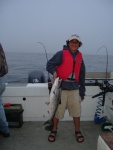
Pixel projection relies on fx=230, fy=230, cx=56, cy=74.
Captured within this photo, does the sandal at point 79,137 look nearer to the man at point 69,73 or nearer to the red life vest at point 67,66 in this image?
the man at point 69,73

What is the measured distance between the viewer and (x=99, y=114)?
4.76 m

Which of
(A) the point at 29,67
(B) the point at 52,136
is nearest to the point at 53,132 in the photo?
(B) the point at 52,136

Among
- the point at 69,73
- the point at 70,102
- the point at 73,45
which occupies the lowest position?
the point at 70,102

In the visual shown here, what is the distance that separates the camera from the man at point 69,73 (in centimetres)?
385

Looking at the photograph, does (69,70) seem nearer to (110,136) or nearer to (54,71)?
(54,71)

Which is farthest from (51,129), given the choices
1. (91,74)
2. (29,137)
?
(91,74)

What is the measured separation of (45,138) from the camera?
13.4 ft

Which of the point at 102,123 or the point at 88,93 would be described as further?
the point at 88,93

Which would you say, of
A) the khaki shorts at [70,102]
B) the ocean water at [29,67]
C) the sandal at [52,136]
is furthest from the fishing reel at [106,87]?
the ocean water at [29,67]

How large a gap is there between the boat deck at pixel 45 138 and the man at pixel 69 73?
0.14 metres

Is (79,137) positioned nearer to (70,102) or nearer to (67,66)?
(70,102)

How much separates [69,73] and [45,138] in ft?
4.07

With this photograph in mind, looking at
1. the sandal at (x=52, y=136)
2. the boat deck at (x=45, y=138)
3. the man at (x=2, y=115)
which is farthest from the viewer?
the sandal at (x=52, y=136)

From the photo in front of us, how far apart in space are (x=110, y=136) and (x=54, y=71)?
62.0 inches
